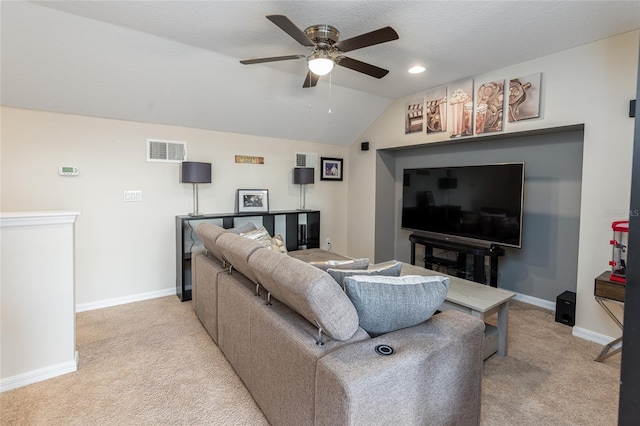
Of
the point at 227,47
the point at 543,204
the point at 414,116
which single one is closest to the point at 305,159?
the point at 414,116

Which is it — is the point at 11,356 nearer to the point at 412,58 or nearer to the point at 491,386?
the point at 491,386

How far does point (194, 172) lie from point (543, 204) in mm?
3894

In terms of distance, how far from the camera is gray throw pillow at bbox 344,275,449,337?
140 cm

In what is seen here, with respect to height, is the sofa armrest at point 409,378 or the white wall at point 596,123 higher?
the white wall at point 596,123

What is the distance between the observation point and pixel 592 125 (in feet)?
8.95

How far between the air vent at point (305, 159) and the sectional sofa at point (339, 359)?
3073 mm

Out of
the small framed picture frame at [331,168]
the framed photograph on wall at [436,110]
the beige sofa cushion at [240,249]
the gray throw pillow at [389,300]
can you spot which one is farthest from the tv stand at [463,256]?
the beige sofa cushion at [240,249]

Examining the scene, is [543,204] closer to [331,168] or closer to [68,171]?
[331,168]

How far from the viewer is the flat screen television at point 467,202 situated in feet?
10.9

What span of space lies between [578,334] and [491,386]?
1.36 m

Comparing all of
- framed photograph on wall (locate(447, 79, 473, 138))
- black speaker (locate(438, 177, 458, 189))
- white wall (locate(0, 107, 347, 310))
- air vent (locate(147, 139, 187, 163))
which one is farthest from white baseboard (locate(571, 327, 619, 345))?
air vent (locate(147, 139, 187, 163))

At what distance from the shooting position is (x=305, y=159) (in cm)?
489

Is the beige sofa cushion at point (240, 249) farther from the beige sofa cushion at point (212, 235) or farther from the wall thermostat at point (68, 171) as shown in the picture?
the wall thermostat at point (68, 171)

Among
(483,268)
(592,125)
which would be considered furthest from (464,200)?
(592,125)
